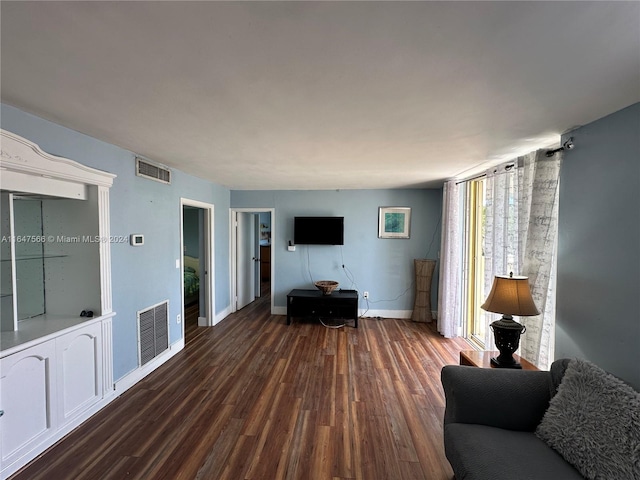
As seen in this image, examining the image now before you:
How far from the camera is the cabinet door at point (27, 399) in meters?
1.53

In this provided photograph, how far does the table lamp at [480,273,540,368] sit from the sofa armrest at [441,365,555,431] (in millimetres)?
373

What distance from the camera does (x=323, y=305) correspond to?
4180mm

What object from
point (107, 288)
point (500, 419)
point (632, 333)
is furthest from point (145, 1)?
point (632, 333)

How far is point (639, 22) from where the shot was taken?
2.95ft

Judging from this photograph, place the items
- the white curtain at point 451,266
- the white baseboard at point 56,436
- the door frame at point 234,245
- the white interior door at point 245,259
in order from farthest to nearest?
1. the white interior door at point 245,259
2. the door frame at point 234,245
3. the white curtain at point 451,266
4. the white baseboard at point 56,436

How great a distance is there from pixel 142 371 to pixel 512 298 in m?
3.45

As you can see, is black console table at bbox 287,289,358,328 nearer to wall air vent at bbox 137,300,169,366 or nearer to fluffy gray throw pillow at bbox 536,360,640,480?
wall air vent at bbox 137,300,169,366

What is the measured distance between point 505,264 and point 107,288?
12.0 ft

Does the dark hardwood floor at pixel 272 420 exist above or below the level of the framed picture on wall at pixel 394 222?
below

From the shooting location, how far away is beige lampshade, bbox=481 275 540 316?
1836mm

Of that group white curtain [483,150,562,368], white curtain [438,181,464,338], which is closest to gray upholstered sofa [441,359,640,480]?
white curtain [483,150,562,368]

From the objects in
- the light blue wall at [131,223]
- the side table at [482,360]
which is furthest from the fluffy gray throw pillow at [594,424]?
the light blue wall at [131,223]

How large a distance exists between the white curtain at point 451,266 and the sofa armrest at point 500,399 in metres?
2.25

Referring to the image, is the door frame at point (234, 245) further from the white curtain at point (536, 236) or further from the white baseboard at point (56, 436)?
the white curtain at point (536, 236)
